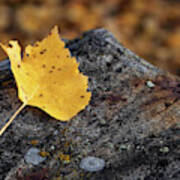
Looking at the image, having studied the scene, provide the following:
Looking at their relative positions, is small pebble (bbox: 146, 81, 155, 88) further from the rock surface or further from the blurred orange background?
the blurred orange background

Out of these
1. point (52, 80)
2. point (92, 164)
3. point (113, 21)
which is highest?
point (52, 80)

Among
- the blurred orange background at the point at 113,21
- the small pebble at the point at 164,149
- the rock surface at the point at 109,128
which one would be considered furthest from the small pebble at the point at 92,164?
the blurred orange background at the point at 113,21

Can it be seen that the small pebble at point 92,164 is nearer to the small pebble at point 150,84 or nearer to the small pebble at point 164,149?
the small pebble at point 164,149

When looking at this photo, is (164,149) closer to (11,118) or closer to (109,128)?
(109,128)

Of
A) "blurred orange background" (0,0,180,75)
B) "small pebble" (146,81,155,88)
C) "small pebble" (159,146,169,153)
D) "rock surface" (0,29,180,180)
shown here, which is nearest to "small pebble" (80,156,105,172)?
"rock surface" (0,29,180,180)

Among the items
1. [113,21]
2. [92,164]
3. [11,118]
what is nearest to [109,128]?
[92,164]

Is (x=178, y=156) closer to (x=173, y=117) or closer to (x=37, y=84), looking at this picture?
(x=173, y=117)
